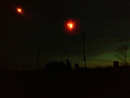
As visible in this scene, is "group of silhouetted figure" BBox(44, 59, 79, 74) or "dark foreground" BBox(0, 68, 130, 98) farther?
"group of silhouetted figure" BBox(44, 59, 79, 74)

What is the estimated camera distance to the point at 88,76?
49.5 ft

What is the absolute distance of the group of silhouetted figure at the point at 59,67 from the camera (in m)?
17.3

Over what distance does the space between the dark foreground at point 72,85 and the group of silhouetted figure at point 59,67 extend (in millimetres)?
901

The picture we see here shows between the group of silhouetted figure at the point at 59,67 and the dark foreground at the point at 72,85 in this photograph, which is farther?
the group of silhouetted figure at the point at 59,67

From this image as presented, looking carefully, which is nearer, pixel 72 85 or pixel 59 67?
pixel 72 85

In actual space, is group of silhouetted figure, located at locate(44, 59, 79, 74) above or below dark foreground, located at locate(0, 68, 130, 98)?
above

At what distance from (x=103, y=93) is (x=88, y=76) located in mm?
3887

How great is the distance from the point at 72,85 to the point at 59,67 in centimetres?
459

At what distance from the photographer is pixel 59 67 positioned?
17.8 meters

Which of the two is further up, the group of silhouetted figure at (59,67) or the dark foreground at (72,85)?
the group of silhouetted figure at (59,67)

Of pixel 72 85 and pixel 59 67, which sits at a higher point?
pixel 59 67

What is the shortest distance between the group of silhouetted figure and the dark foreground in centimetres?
90

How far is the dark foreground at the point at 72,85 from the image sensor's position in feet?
38.0

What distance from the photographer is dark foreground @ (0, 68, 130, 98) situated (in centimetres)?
1159
